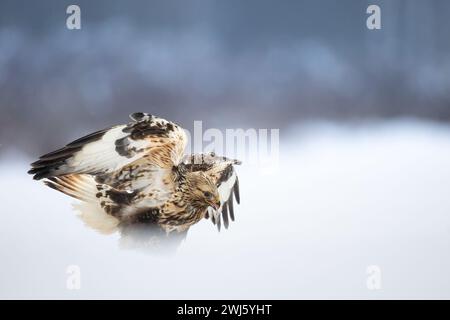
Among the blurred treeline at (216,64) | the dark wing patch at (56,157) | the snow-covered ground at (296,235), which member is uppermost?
the blurred treeline at (216,64)

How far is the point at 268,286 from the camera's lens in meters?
2.92

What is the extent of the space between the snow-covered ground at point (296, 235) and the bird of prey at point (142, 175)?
8 cm

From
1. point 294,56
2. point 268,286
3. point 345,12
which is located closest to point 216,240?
point 268,286

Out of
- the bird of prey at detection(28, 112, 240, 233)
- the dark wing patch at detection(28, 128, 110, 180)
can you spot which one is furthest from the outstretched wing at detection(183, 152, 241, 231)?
the dark wing patch at detection(28, 128, 110, 180)

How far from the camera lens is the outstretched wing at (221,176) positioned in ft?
9.53

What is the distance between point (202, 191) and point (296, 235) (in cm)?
49

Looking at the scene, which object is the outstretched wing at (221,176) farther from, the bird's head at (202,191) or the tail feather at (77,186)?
the tail feather at (77,186)

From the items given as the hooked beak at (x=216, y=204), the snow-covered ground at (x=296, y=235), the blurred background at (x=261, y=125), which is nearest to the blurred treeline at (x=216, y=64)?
the blurred background at (x=261, y=125)

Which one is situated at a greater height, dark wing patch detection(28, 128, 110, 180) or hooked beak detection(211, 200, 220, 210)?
dark wing patch detection(28, 128, 110, 180)

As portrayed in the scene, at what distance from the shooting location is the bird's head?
289cm

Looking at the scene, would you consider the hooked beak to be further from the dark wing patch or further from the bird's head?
the dark wing patch

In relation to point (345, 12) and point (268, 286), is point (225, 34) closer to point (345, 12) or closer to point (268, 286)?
point (345, 12)

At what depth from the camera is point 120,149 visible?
284 cm

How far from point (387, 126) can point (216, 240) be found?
968mm
